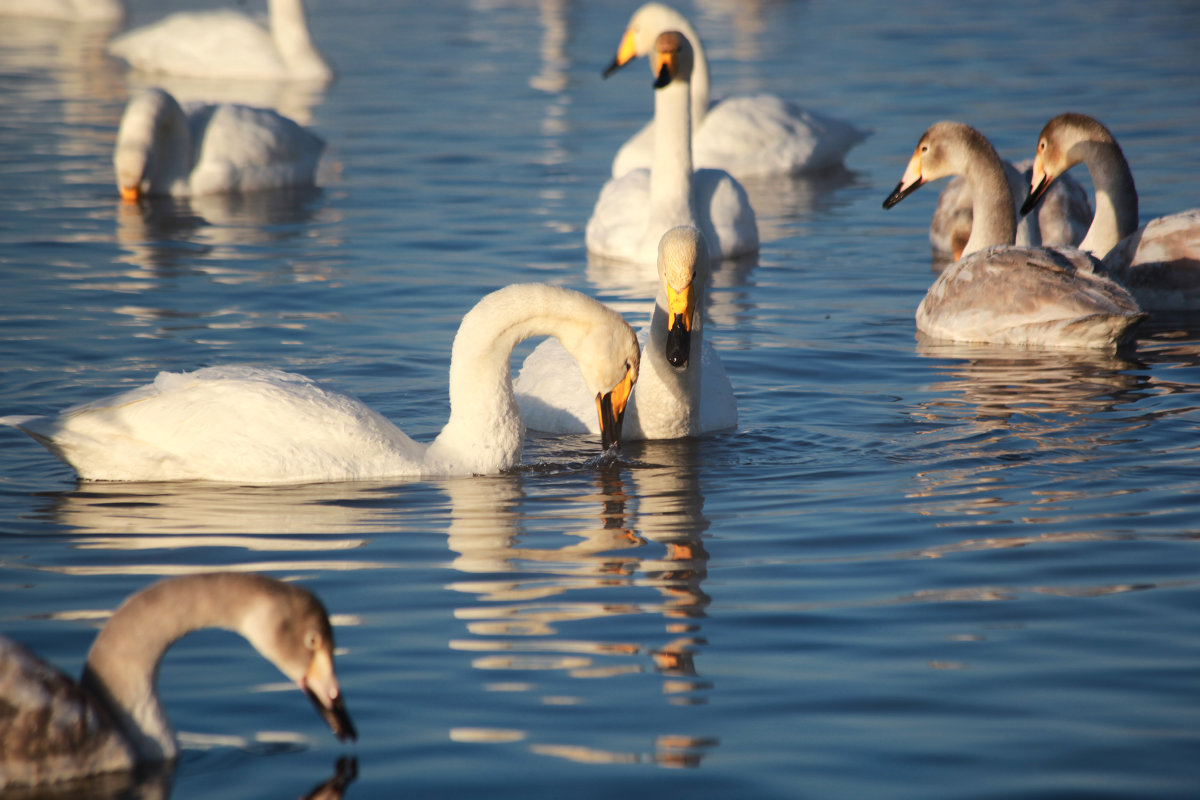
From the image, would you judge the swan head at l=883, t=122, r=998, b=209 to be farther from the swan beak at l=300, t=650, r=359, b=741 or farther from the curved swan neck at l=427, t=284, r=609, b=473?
the swan beak at l=300, t=650, r=359, b=741

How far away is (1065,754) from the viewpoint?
178 inches

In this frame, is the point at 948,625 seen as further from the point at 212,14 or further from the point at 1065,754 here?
the point at 212,14

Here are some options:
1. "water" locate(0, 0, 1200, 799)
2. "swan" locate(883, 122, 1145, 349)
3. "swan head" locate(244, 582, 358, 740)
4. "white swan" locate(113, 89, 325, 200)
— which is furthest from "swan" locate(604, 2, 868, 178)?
"swan head" locate(244, 582, 358, 740)

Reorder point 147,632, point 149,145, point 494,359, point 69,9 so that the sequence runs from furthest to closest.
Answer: point 69,9, point 149,145, point 494,359, point 147,632

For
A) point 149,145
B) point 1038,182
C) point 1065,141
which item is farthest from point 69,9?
point 1065,141

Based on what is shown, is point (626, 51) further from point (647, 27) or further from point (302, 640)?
point (302, 640)

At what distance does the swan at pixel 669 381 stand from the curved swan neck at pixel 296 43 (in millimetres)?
14858

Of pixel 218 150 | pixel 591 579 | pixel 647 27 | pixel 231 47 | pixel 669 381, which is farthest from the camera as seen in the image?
pixel 231 47

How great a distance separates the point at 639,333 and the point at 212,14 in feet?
51.8

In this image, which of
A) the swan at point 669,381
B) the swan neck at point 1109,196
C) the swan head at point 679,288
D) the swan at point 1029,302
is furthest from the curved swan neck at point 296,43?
the swan head at point 679,288

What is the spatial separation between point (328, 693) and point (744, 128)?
12.9m

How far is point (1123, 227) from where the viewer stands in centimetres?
1210

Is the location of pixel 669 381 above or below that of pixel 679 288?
below

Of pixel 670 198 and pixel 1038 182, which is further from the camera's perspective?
pixel 670 198
